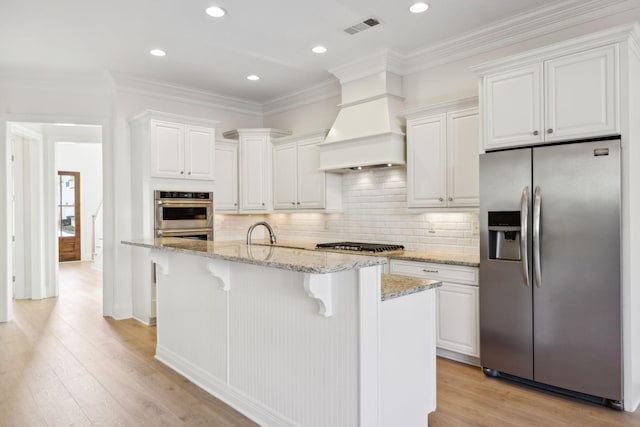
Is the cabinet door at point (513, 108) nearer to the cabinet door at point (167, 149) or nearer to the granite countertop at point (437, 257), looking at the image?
the granite countertop at point (437, 257)

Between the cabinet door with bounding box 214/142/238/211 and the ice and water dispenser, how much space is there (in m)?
3.49

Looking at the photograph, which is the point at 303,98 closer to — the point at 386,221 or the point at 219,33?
the point at 219,33

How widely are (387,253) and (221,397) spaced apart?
1.95 m

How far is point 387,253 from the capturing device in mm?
4016

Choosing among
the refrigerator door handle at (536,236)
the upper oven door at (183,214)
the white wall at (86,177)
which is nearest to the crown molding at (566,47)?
the refrigerator door handle at (536,236)

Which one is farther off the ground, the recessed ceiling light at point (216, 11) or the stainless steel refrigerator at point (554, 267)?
the recessed ceiling light at point (216, 11)

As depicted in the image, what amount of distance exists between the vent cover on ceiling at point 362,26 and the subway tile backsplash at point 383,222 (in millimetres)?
1463

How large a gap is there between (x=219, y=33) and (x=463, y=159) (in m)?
2.46

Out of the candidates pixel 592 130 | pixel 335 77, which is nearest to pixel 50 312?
pixel 335 77

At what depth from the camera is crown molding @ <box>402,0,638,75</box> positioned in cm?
319

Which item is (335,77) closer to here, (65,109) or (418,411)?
(65,109)

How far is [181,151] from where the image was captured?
492cm

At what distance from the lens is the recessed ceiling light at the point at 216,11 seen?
3336mm

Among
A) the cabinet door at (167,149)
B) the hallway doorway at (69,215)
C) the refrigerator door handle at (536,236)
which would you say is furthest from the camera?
the hallway doorway at (69,215)
